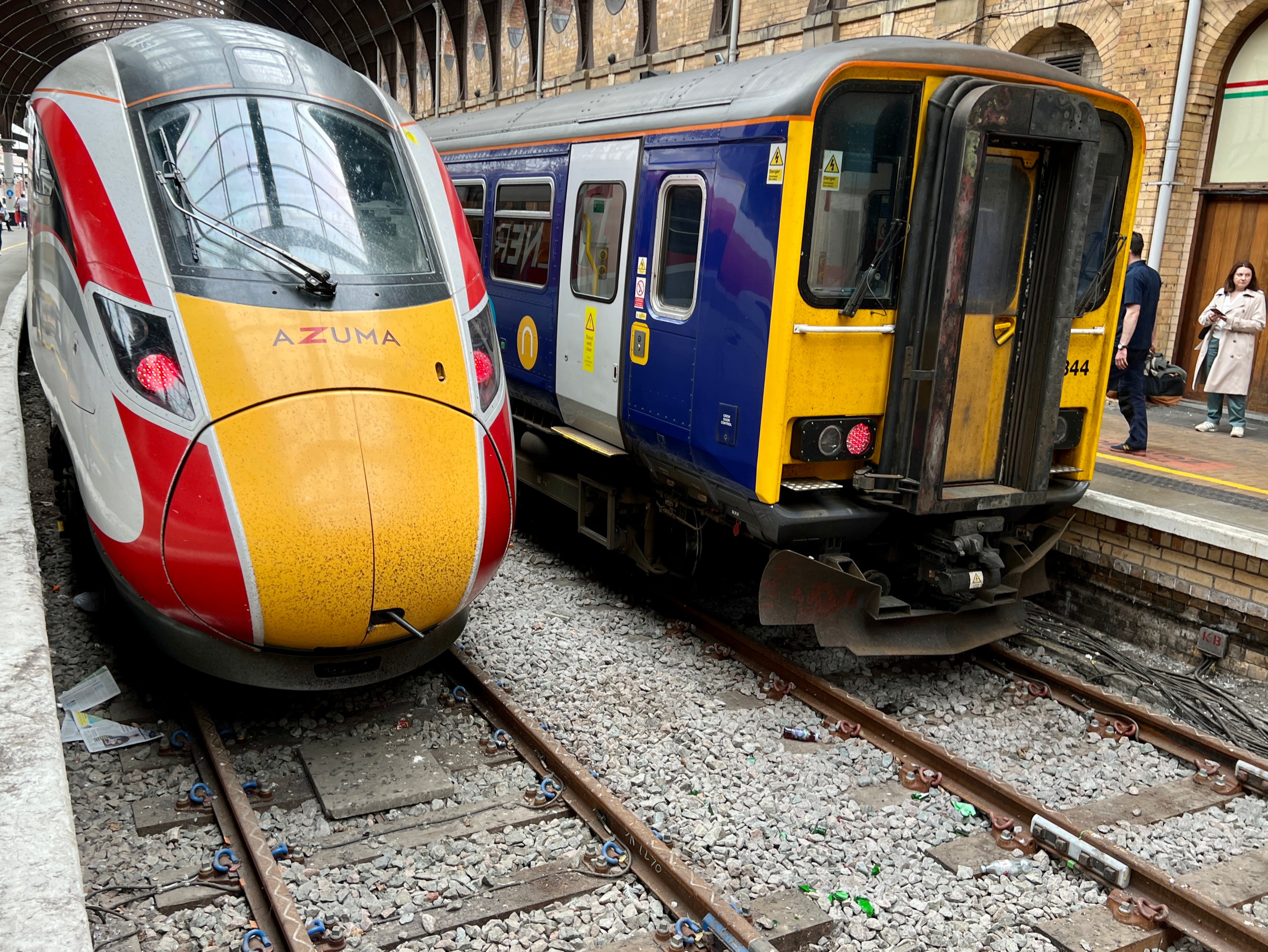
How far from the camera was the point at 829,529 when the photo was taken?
5.73m

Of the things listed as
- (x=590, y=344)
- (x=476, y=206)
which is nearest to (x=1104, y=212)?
(x=590, y=344)

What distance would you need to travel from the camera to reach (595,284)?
7.20 meters

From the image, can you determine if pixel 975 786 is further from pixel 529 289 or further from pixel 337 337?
pixel 529 289

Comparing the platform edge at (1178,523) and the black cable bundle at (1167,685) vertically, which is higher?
the platform edge at (1178,523)

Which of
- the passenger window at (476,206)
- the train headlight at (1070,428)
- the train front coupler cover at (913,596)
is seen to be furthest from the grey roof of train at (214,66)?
the train headlight at (1070,428)

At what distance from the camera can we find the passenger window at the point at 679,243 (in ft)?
19.9

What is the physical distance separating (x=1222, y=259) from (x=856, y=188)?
852 centimetres

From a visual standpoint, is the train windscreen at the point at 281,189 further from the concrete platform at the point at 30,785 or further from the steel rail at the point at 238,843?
the steel rail at the point at 238,843

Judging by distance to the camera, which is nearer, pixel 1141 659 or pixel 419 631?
pixel 419 631

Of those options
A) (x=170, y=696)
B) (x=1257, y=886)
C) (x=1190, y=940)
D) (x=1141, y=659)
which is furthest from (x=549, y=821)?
(x=1141, y=659)

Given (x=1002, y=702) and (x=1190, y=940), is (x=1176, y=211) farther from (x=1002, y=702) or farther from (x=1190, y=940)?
(x=1190, y=940)

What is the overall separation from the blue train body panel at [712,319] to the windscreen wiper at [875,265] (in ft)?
1.51

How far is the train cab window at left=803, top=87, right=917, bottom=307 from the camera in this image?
5387mm

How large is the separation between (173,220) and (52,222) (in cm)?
100
